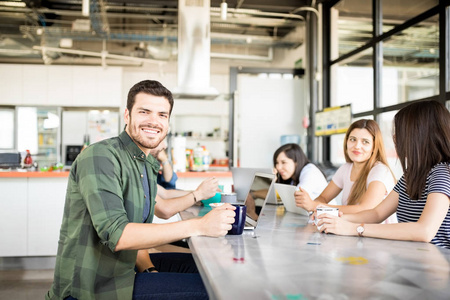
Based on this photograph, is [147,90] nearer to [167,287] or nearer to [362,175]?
[167,287]

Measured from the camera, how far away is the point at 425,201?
5.19ft

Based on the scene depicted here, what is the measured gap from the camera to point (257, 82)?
628cm

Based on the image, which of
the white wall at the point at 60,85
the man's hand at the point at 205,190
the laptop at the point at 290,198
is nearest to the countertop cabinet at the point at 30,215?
the man's hand at the point at 205,190

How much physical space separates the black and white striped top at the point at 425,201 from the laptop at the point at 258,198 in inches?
20.2

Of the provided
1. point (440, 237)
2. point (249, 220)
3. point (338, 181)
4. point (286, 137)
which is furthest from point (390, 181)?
point (286, 137)

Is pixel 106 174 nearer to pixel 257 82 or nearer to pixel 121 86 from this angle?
pixel 257 82

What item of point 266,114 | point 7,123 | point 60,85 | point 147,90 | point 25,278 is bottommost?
point 25,278

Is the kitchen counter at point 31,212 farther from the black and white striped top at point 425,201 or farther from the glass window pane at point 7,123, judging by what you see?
the glass window pane at point 7,123

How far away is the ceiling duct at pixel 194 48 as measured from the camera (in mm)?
4984

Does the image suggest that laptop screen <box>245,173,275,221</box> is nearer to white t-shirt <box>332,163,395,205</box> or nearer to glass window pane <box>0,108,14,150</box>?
white t-shirt <box>332,163,395,205</box>

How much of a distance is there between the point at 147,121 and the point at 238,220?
1.53ft

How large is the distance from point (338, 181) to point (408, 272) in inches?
65.0

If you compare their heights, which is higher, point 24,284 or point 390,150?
point 390,150

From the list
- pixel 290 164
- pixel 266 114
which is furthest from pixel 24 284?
pixel 266 114
